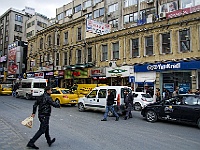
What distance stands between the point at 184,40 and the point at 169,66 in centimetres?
268

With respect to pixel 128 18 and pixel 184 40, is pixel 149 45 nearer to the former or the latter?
pixel 184 40

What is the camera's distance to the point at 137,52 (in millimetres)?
22672

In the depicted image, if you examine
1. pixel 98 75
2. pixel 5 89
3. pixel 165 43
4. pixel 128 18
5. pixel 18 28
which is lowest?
pixel 5 89

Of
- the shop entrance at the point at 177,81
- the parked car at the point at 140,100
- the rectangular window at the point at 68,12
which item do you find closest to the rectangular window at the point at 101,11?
the rectangular window at the point at 68,12

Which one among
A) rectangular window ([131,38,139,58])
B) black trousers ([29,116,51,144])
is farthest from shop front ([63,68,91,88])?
black trousers ([29,116,51,144])

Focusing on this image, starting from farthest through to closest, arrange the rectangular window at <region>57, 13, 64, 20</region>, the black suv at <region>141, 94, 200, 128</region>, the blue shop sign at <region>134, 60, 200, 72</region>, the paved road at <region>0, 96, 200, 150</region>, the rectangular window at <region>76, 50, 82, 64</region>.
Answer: the rectangular window at <region>57, 13, 64, 20</region> → the rectangular window at <region>76, 50, 82, 64</region> → the blue shop sign at <region>134, 60, 200, 72</region> → the black suv at <region>141, 94, 200, 128</region> → the paved road at <region>0, 96, 200, 150</region>

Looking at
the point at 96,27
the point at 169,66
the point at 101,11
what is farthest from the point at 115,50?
the point at 101,11

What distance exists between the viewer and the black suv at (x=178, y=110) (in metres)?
9.14

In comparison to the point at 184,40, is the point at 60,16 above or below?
above

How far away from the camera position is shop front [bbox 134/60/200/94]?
58.0 ft

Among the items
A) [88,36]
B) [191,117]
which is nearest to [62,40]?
[88,36]

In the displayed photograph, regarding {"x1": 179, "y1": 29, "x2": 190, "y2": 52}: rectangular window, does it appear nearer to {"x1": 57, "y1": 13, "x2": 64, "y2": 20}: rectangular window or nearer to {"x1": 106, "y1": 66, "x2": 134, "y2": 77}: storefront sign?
{"x1": 106, "y1": 66, "x2": 134, "y2": 77}: storefront sign

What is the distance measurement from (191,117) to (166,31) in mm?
12585

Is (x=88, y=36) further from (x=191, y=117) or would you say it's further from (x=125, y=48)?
(x=191, y=117)
